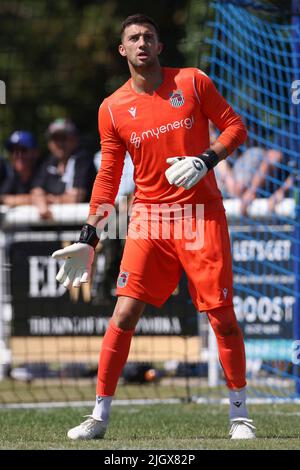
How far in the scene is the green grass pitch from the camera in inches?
271

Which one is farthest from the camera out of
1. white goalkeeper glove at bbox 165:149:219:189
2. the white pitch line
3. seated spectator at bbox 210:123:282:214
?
seated spectator at bbox 210:123:282:214

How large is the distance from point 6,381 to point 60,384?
63cm

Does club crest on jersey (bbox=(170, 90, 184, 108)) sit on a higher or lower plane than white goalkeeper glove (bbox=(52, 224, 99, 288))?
higher

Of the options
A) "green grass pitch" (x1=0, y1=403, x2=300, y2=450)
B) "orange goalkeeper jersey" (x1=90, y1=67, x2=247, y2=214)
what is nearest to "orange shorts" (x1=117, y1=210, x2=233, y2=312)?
"orange goalkeeper jersey" (x1=90, y1=67, x2=247, y2=214)

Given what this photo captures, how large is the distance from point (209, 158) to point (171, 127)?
1.17 ft

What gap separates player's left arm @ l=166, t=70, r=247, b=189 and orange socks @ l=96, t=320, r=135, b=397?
1.02 meters

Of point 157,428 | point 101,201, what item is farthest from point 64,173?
point 101,201

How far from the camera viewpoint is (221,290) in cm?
739

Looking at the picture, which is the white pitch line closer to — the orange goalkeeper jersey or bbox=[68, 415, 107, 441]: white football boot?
bbox=[68, 415, 107, 441]: white football boot

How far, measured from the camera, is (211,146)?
7.46 m

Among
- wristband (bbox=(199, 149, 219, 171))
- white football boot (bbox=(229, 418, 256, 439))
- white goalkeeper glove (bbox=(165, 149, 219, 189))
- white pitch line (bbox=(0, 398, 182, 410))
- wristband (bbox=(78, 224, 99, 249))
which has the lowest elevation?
white pitch line (bbox=(0, 398, 182, 410))

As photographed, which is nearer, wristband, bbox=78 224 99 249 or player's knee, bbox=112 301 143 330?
player's knee, bbox=112 301 143 330

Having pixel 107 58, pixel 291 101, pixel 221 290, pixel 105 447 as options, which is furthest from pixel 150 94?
pixel 107 58

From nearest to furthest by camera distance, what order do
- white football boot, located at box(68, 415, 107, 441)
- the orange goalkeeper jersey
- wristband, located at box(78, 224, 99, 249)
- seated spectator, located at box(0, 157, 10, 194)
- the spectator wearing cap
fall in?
white football boot, located at box(68, 415, 107, 441), the orange goalkeeper jersey, wristband, located at box(78, 224, 99, 249), the spectator wearing cap, seated spectator, located at box(0, 157, 10, 194)
